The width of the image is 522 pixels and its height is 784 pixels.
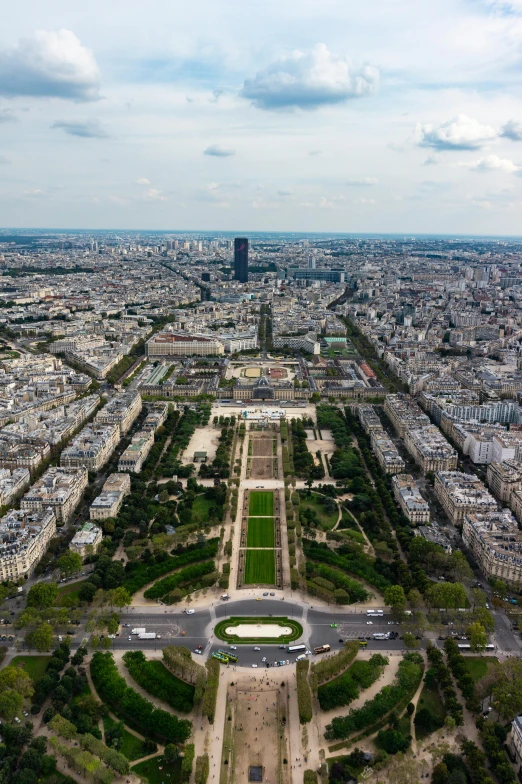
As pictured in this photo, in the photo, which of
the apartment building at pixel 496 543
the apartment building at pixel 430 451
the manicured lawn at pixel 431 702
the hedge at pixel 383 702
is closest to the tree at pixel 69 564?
the hedge at pixel 383 702

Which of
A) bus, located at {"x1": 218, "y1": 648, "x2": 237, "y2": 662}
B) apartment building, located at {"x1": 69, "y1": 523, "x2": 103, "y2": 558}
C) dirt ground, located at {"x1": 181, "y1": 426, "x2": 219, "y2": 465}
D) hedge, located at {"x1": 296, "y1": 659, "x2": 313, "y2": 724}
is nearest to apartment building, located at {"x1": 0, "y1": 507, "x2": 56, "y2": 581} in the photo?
apartment building, located at {"x1": 69, "y1": 523, "x2": 103, "y2": 558}

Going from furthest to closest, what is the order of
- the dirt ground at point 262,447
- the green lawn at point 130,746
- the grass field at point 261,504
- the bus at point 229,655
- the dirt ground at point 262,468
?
the dirt ground at point 262,447
the dirt ground at point 262,468
the grass field at point 261,504
the bus at point 229,655
the green lawn at point 130,746

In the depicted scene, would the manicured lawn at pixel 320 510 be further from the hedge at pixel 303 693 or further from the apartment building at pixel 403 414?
the apartment building at pixel 403 414

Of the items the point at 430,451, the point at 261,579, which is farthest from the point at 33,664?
the point at 430,451

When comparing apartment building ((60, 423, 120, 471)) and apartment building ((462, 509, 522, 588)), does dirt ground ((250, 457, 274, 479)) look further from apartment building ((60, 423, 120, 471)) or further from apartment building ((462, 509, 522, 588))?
apartment building ((462, 509, 522, 588))

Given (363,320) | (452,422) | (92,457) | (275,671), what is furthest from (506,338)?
(275,671)

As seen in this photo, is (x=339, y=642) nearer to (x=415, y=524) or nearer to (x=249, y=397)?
(x=415, y=524)
